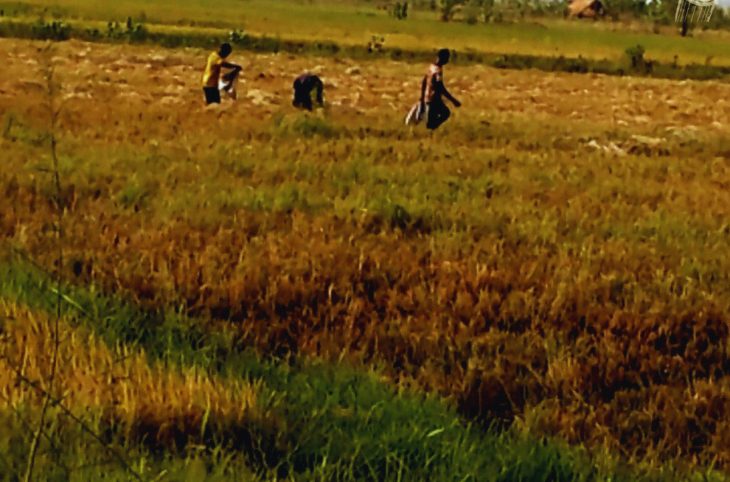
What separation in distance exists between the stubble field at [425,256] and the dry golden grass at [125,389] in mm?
27

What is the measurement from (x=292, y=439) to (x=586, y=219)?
508cm

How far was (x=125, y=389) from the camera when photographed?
3566 mm

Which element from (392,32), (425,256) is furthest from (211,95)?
(392,32)

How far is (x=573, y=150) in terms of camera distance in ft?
44.3

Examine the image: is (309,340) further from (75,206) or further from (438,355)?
(75,206)

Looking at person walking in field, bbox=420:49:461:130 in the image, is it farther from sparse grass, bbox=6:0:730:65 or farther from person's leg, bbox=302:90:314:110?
sparse grass, bbox=6:0:730:65

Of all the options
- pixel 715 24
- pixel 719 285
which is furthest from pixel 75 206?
pixel 715 24

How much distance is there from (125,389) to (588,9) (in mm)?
101079

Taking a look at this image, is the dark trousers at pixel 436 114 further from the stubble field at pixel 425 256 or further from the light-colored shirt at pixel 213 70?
the light-colored shirt at pixel 213 70

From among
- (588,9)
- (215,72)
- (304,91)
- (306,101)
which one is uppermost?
(588,9)

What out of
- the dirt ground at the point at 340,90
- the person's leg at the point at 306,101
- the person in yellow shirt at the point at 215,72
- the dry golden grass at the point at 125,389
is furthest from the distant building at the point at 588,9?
the dry golden grass at the point at 125,389

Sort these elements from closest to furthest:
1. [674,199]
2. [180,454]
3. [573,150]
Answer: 1. [180,454]
2. [674,199]
3. [573,150]

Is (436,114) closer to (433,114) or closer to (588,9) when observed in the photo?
(433,114)

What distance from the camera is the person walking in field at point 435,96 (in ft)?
46.4
